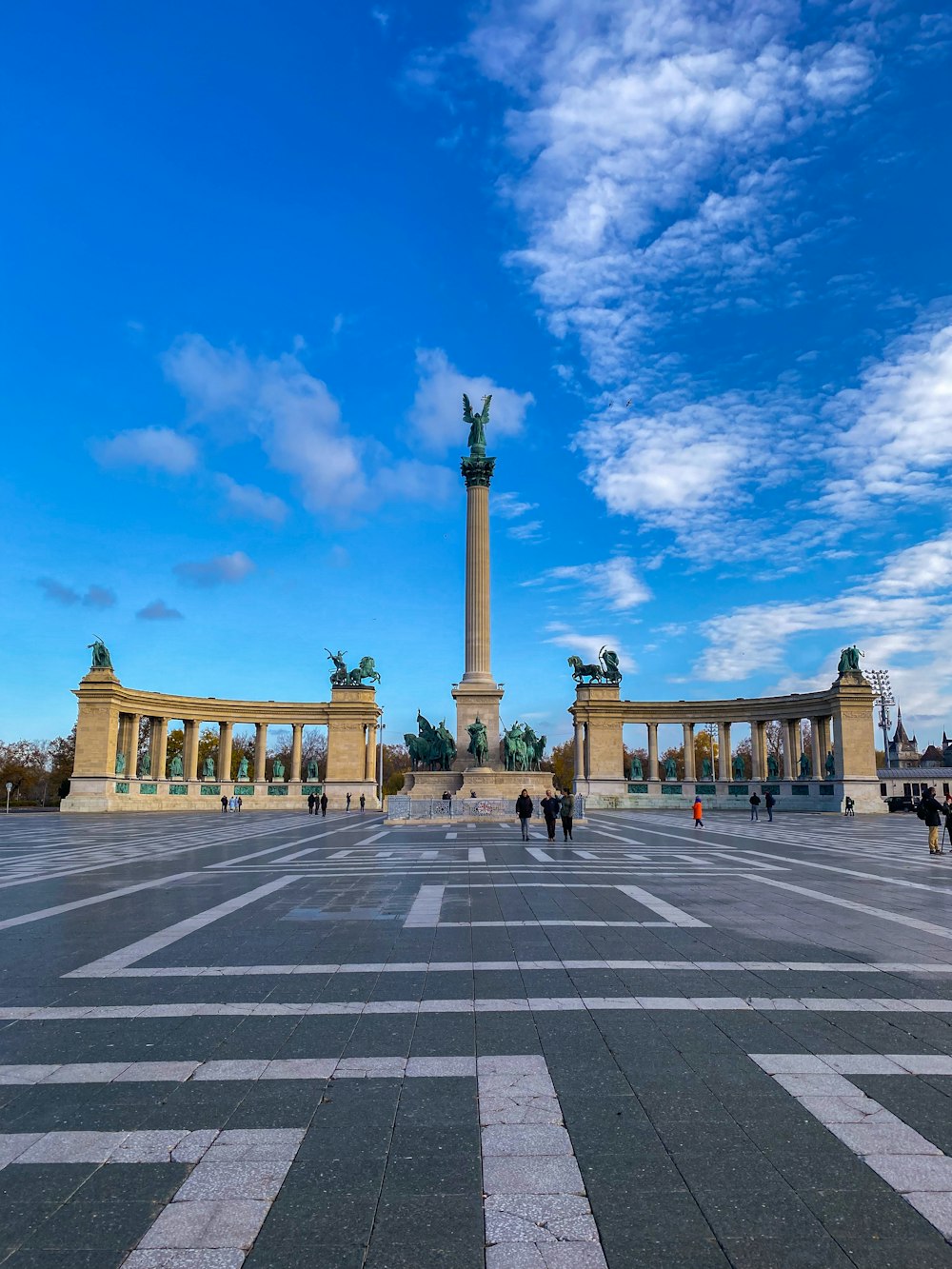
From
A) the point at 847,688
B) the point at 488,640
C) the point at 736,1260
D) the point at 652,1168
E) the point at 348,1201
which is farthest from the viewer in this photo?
the point at 847,688

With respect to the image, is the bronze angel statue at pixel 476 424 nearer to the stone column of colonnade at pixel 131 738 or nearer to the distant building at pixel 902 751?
the stone column of colonnade at pixel 131 738

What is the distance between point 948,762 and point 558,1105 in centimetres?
12330

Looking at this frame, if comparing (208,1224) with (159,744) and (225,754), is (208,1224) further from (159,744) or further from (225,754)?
(159,744)

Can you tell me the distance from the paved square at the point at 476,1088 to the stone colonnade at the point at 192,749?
6360 centimetres

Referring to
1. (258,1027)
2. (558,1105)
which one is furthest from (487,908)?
Answer: (558,1105)

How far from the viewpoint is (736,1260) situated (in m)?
3.69

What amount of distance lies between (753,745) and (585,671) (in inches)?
677

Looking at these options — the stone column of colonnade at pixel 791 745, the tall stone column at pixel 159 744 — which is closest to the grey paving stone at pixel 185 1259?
the stone column of colonnade at pixel 791 745

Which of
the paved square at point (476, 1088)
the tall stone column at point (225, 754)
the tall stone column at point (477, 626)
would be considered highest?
the tall stone column at point (477, 626)

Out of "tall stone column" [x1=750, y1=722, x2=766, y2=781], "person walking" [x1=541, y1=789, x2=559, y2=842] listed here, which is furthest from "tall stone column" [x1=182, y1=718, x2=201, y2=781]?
"person walking" [x1=541, y1=789, x2=559, y2=842]

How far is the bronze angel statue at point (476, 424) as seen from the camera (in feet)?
214

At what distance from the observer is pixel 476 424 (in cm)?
6569

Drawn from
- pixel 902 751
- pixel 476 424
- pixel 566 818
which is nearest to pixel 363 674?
pixel 476 424

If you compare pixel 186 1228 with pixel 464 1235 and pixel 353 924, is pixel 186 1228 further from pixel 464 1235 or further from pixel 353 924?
pixel 353 924
